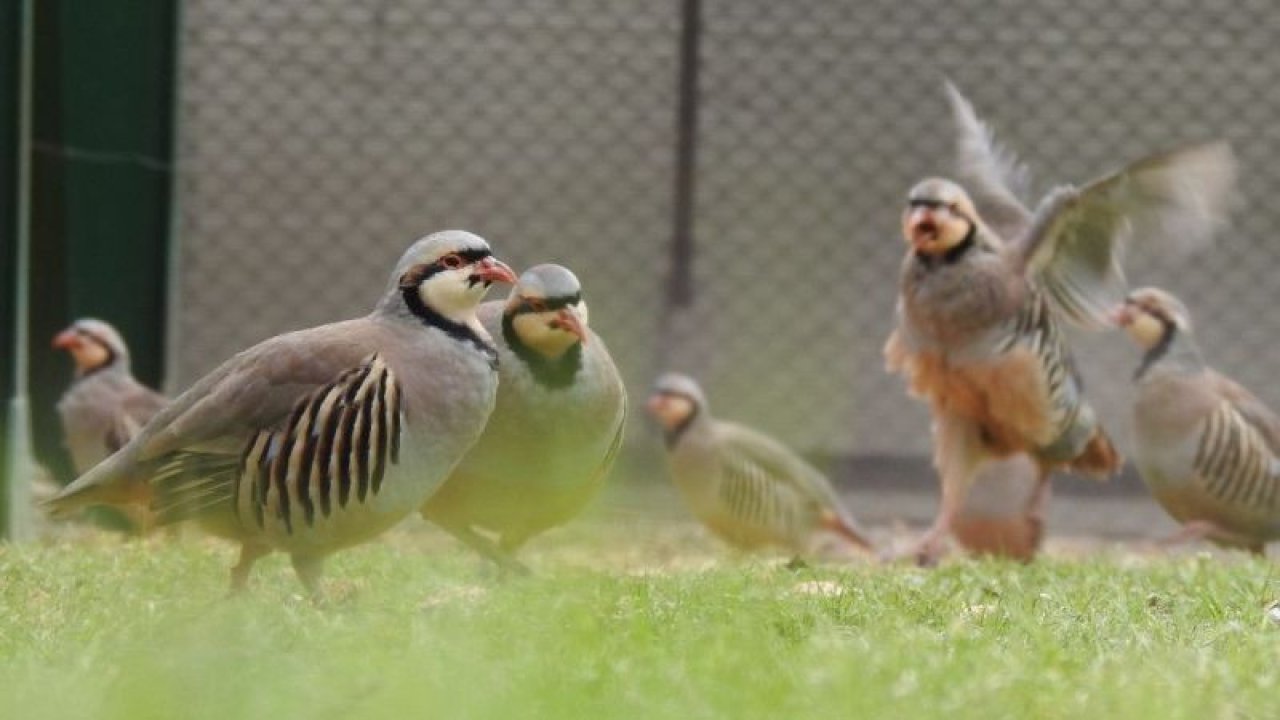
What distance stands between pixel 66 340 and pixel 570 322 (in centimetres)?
301

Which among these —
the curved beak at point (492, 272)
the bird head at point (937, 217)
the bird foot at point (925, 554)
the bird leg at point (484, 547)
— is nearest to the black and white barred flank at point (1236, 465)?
the bird foot at point (925, 554)

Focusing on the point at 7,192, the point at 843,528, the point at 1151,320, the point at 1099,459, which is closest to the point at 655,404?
the point at 843,528

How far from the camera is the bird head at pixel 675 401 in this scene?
352 inches

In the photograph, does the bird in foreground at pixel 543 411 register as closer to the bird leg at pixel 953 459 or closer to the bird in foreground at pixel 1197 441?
the bird leg at pixel 953 459

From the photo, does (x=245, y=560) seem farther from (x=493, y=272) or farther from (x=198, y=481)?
(x=493, y=272)

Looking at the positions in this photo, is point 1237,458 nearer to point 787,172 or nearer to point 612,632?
point 787,172

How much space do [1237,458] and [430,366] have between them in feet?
12.6

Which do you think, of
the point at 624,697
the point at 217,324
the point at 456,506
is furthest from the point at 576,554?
the point at 217,324

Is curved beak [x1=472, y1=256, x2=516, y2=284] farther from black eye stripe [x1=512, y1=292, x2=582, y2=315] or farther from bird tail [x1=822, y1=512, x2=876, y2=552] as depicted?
bird tail [x1=822, y1=512, x2=876, y2=552]

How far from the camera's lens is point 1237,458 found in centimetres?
753

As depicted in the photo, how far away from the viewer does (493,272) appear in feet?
15.6

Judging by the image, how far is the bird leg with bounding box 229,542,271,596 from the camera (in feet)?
15.6

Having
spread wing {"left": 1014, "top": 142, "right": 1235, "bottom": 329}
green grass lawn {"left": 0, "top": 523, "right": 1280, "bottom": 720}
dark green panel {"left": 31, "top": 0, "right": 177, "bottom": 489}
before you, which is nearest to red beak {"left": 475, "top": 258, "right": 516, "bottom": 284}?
green grass lawn {"left": 0, "top": 523, "right": 1280, "bottom": 720}

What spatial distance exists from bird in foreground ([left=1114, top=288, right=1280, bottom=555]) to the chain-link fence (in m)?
2.66
